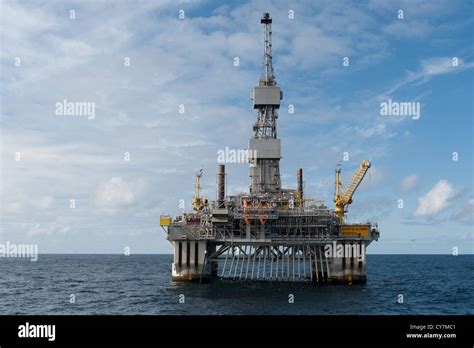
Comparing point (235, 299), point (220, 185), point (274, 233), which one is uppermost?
point (220, 185)

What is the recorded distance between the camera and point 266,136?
82.6 m

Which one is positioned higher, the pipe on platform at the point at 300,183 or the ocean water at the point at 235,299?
the pipe on platform at the point at 300,183

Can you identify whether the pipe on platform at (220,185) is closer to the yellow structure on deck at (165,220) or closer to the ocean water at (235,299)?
the yellow structure on deck at (165,220)

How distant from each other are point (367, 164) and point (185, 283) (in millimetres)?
32630

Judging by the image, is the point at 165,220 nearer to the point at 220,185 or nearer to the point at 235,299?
the point at 220,185

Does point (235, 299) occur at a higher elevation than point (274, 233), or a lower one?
lower

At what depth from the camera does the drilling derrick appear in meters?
80.1

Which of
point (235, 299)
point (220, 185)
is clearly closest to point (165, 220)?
point (220, 185)

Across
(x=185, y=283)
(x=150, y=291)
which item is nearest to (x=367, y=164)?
(x=185, y=283)

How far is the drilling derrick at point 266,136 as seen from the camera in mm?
80125

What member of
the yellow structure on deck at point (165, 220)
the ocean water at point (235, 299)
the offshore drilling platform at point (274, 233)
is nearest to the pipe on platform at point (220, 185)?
the offshore drilling platform at point (274, 233)

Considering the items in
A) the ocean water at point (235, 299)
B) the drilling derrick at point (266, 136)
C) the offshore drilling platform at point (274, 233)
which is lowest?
the ocean water at point (235, 299)

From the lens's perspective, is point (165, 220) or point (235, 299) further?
point (165, 220)
